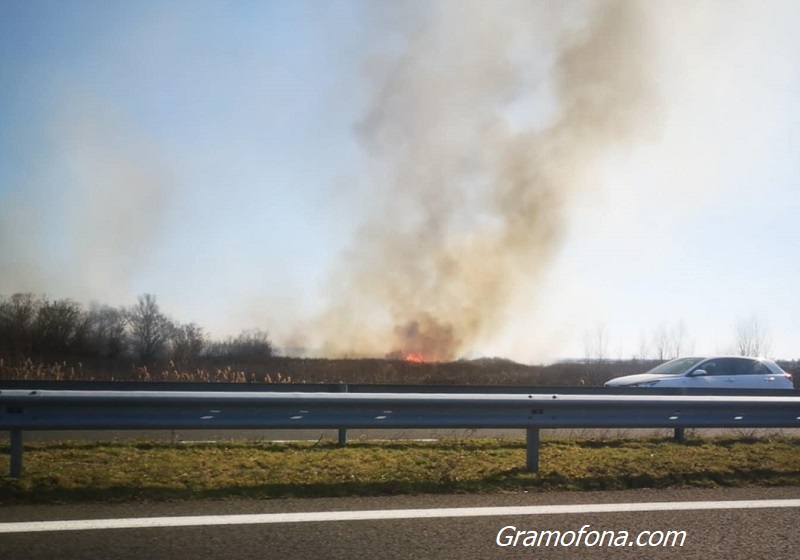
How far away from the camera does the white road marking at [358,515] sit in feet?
14.5

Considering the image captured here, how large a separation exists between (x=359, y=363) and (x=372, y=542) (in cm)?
2548

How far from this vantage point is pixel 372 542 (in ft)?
13.7

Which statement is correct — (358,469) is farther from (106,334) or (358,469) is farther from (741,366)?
(106,334)

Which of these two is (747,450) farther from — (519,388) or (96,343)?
(96,343)

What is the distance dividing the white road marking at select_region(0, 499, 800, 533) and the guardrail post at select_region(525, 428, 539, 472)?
4.11 ft

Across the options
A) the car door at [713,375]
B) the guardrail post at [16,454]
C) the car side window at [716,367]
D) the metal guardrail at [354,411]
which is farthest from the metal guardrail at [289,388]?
the guardrail post at [16,454]

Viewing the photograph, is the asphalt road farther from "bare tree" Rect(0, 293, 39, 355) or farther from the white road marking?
"bare tree" Rect(0, 293, 39, 355)

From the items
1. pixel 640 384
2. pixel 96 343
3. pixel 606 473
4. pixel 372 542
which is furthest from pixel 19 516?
pixel 96 343

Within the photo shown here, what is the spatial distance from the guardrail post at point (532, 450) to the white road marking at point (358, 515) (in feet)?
4.11

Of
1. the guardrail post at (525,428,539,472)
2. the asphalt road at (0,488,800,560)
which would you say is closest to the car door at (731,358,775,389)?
the guardrail post at (525,428,539,472)

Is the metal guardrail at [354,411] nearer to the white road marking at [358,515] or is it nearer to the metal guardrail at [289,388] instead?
the white road marking at [358,515]

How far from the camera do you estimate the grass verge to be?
18.0 ft

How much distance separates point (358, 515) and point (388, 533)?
0.50 meters

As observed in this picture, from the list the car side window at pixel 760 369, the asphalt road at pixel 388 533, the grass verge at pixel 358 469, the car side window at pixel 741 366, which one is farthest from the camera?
the car side window at pixel 760 369
